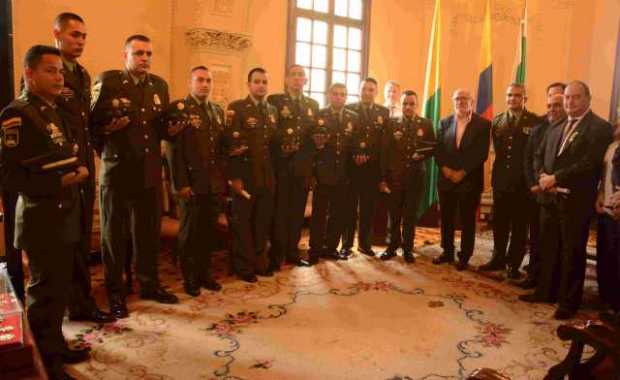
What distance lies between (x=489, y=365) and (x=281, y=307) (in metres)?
1.31

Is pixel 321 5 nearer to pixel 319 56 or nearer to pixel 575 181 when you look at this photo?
pixel 319 56

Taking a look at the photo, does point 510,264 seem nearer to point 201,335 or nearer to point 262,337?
point 262,337

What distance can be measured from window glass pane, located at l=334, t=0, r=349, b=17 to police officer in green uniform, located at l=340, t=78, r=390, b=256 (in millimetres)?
2681

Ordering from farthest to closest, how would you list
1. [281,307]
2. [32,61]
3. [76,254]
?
[281,307]
[76,254]
[32,61]

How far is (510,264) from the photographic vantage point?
4203mm

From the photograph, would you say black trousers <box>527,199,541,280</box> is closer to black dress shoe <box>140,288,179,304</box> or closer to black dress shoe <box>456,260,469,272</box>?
black dress shoe <box>456,260,469,272</box>

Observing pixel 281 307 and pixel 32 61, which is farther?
pixel 281 307

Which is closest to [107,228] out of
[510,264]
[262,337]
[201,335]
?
[201,335]

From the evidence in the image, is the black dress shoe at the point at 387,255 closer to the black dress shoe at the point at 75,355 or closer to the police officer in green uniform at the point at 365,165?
the police officer in green uniform at the point at 365,165

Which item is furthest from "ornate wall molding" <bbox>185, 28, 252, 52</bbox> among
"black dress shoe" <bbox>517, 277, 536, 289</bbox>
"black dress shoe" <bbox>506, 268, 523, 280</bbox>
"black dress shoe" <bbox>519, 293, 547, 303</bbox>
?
"black dress shoe" <bbox>519, 293, 547, 303</bbox>

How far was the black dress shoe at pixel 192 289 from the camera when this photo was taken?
137 inches

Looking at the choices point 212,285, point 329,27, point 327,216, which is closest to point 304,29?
point 329,27

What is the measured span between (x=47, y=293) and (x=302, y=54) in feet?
16.4

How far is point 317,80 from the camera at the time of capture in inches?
267
